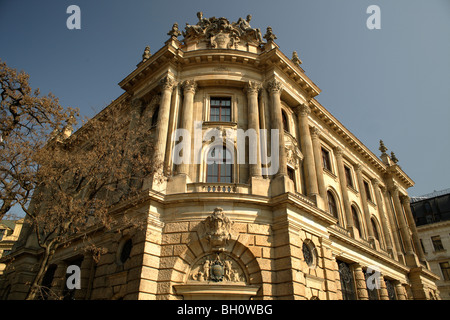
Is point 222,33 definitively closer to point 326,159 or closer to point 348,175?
point 326,159

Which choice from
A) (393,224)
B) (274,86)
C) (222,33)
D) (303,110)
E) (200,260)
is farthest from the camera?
(393,224)

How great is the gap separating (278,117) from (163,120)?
265 inches

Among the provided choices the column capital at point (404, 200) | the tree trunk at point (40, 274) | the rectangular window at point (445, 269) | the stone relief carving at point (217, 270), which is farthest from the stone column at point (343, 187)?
the rectangular window at point (445, 269)

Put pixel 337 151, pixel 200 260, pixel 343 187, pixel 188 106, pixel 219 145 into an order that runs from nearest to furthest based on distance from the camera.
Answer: pixel 200 260, pixel 219 145, pixel 188 106, pixel 343 187, pixel 337 151

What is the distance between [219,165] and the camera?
699 inches

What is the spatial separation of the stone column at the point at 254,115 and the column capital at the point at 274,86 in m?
0.64

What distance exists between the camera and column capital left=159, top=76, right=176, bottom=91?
19422 mm

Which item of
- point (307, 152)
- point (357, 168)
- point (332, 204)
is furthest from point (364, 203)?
point (307, 152)

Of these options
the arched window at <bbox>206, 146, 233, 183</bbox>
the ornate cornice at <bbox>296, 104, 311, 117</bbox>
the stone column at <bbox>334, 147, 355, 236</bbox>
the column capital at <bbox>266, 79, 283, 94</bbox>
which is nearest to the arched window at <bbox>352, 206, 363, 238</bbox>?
the stone column at <bbox>334, 147, 355, 236</bbox>

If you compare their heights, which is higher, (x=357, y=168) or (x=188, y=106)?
(x=357, y=168)

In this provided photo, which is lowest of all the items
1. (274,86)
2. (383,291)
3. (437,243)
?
(383,291)

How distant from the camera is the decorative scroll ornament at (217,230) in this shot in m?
14.2

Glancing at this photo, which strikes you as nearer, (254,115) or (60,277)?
(254,115)
